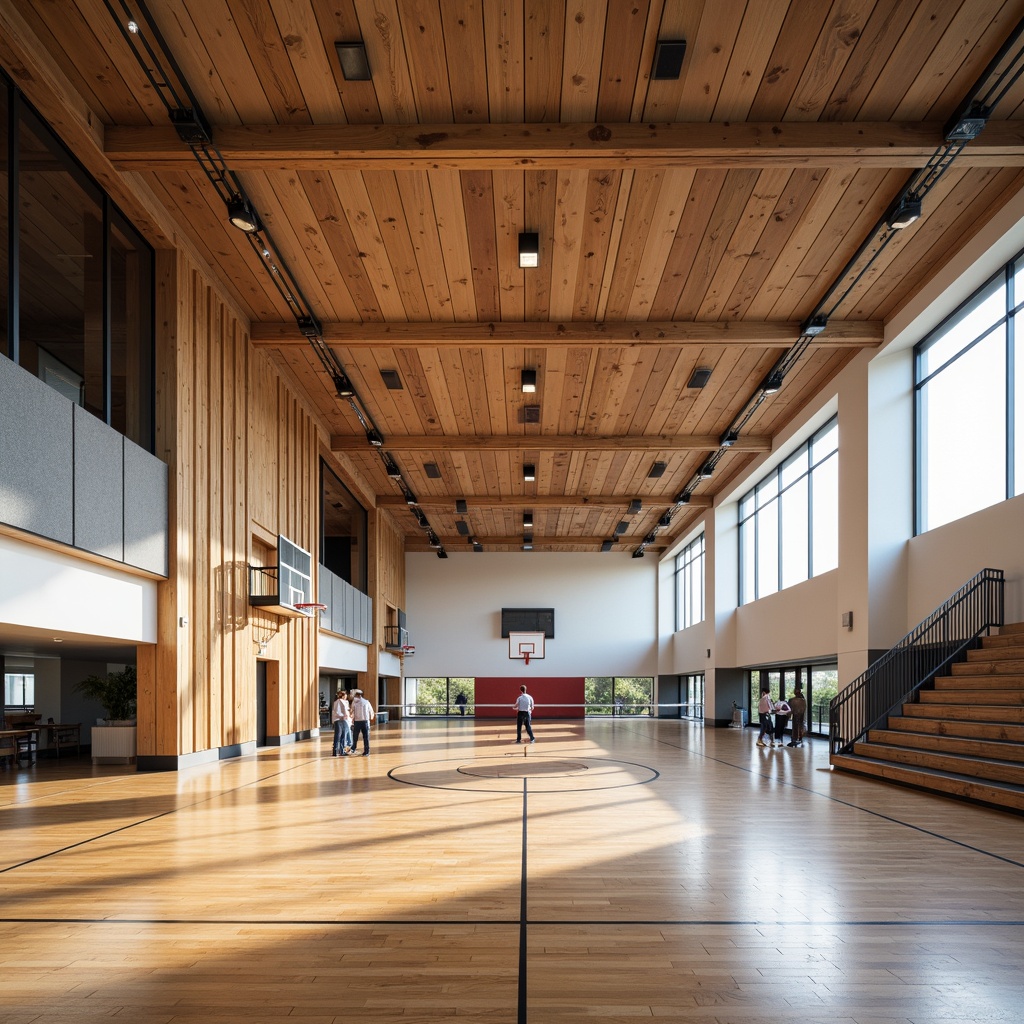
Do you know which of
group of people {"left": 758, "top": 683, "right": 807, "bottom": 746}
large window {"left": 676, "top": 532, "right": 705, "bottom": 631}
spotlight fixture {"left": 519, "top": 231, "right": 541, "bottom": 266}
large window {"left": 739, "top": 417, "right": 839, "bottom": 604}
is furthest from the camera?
large window {"left": 676, "top": 532, "right": 705, "bottom": 631}

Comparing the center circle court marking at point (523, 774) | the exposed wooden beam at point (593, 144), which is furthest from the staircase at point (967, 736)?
the exposed wooden beam at point (593, 144)

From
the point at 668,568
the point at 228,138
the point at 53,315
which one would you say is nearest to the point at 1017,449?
the point at 228,138

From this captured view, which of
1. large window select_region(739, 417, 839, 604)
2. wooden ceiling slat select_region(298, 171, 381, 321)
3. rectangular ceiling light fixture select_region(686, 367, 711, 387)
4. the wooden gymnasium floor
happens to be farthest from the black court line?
large window select_region(739, 417, 839, 604)

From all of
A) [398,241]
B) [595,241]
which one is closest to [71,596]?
[398,241]

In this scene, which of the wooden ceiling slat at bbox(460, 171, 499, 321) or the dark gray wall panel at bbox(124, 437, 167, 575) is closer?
the wooden ceiling slat at bbox(460, 171, 499, 321)

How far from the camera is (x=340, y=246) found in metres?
12.1

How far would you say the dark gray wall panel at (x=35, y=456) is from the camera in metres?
8.57

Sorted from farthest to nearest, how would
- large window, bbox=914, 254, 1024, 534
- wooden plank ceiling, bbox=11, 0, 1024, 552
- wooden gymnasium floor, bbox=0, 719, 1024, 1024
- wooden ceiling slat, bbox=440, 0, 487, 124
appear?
large window, bbox=914, 254, 1024, 534 → wooden plank ceiling, bbox=11, 0, 1024, 552 → wooden ceiling slat, bbox=440, 0, 487, 124 → wooden gymnasium floor, bbox=0, 719, 1024, 1024

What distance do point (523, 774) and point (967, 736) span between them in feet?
18.6

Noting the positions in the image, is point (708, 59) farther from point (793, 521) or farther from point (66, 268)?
point (793, 521)

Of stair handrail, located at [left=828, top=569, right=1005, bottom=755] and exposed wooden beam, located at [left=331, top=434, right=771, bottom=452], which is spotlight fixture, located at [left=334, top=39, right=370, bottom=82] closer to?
stair handrail, located at [left=828, top=569, right=1005, bottom=755]

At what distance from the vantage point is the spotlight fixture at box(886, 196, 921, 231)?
10430 millimetres

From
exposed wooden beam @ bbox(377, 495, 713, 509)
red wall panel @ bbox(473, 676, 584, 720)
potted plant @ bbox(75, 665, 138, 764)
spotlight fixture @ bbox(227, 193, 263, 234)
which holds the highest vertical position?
spotlight fixture @ bbox(227, 193, 263, 234)

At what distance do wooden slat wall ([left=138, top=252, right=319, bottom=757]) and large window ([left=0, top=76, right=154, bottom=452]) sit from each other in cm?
30
